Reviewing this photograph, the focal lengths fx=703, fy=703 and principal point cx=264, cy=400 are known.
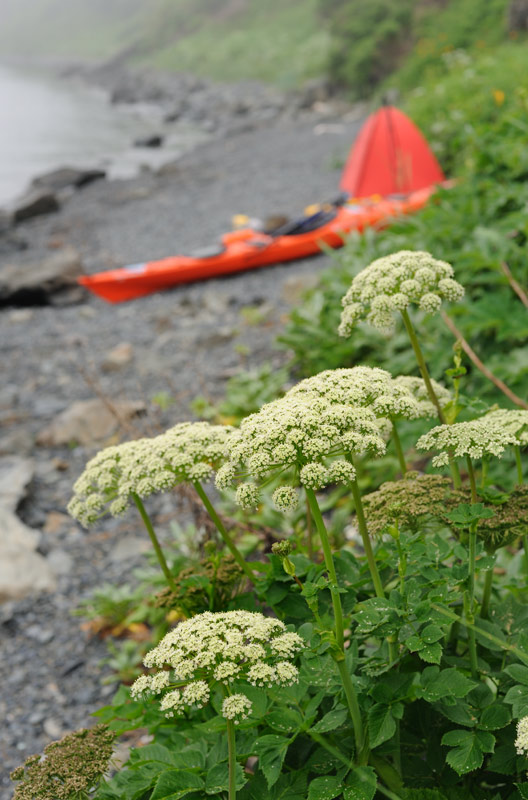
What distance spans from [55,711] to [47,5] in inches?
5186

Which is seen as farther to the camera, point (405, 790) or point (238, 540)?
point (238, 540)

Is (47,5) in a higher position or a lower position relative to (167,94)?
higher

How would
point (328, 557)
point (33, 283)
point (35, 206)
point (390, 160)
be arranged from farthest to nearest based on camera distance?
point (35, 206) → point (390, 160) → point (33, 283) → point (328, 557)

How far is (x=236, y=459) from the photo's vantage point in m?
1.40

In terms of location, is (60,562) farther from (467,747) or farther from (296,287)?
(296,287)

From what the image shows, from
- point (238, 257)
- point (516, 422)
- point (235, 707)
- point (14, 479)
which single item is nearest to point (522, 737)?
point (235, 707)

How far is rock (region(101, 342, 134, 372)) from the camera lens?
291 inches

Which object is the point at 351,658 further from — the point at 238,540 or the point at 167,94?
the point at 167,94

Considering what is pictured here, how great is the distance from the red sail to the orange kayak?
115 cm

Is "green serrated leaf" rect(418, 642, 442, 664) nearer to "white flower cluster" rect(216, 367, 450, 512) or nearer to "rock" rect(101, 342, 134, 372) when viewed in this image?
"white flower cluster" rect(216, 367, 450, 512)

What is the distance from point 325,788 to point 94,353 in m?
7.16

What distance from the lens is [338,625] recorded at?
1.41 m

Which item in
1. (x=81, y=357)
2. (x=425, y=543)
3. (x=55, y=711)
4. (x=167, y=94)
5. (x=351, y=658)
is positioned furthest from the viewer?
(x=167, y=94)

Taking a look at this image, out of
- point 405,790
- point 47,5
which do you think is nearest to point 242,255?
point 405,790
